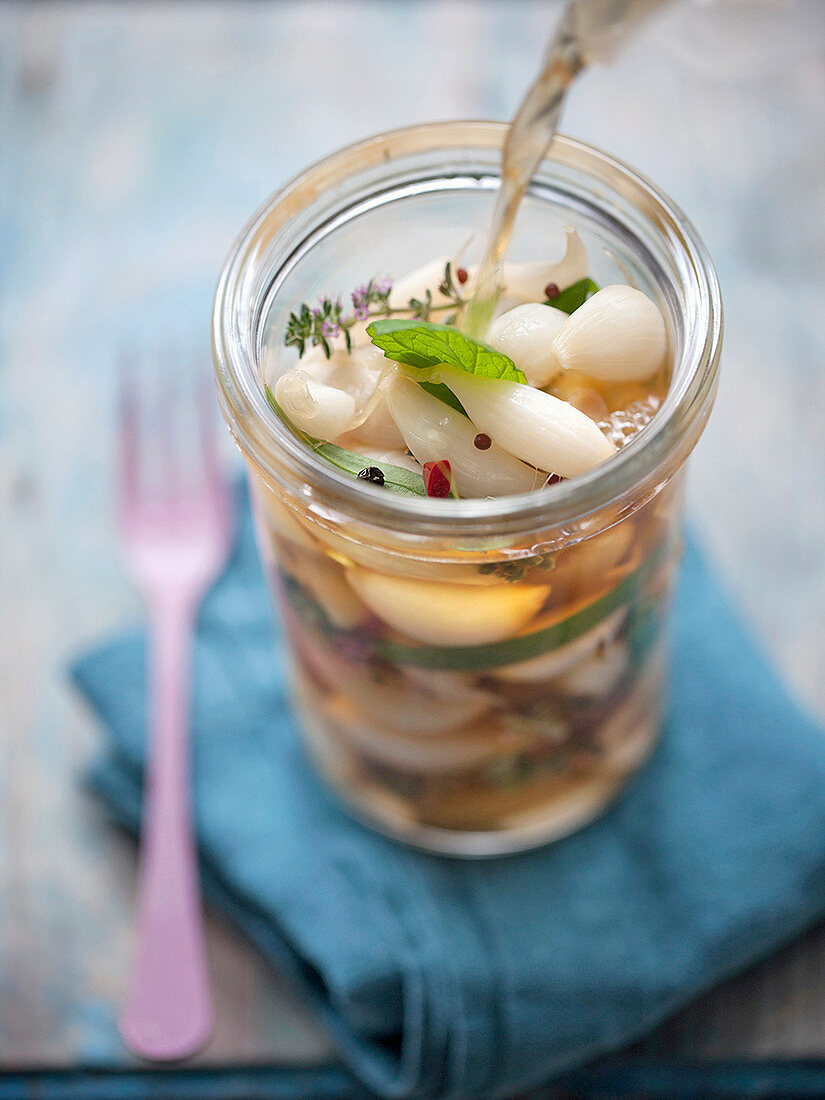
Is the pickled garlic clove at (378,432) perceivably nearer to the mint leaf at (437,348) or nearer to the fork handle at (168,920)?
the mint leaf at (437,348)

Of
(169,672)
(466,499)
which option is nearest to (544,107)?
(466,499)

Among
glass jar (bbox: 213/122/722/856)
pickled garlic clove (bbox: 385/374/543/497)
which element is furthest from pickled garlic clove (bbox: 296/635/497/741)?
pickled garlic clove (bbox: 385/374/543/497)

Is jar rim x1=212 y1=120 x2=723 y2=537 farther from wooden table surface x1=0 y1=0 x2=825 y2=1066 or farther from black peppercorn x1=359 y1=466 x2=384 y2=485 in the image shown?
wooden table surface x1=0 y1=0 x2=825 y2=1066

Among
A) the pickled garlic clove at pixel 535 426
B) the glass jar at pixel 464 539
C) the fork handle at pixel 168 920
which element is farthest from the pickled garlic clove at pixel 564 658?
the fork handle at pixel 168 920

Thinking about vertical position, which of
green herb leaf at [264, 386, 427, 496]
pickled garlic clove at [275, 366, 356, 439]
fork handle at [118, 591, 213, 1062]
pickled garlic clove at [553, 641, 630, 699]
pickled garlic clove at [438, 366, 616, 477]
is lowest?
fork handle at [118, 591, 213, 1062]

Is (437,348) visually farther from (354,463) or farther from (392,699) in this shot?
(392,699)

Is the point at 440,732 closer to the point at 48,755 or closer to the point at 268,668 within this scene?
the point at 268,668

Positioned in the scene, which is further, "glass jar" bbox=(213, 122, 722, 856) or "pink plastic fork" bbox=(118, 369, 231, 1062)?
"pink plastic fork" bbox=(118, 369, 231, 1062)
